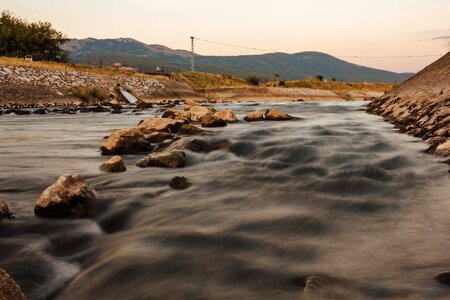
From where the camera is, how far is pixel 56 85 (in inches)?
1604

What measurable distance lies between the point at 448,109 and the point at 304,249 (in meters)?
9.73

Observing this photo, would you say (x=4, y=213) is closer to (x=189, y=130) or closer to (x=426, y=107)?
(x=189, y=130)

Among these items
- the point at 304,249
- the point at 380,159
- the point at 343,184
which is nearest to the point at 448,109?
the point at 380,159

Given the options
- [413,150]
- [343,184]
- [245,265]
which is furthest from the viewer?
[413,150]

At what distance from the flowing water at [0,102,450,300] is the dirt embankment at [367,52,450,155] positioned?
62.8 inches

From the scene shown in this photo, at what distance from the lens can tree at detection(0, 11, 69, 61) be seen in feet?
198

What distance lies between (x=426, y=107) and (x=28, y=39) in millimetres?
63344

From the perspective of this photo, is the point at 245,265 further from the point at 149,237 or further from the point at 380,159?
the point at 380,159

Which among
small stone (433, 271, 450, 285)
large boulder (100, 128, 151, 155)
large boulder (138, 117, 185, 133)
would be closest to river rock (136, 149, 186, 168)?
large boulder (100, 128, 151, 155)

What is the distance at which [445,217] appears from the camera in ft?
17.8

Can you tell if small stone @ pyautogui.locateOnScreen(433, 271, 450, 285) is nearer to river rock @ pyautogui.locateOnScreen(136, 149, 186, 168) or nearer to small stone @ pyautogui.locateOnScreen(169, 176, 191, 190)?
small stone @ pyautogui.locateOnScreen(169, 176, 191, 190)

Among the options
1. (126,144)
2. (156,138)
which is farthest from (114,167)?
(156,138)

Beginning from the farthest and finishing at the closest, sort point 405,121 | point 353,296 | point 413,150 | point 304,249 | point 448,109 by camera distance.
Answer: point 405,121
point 448,109
point 413,150
point 304,249
point 353,296

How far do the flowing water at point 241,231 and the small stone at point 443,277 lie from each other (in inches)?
4.2
